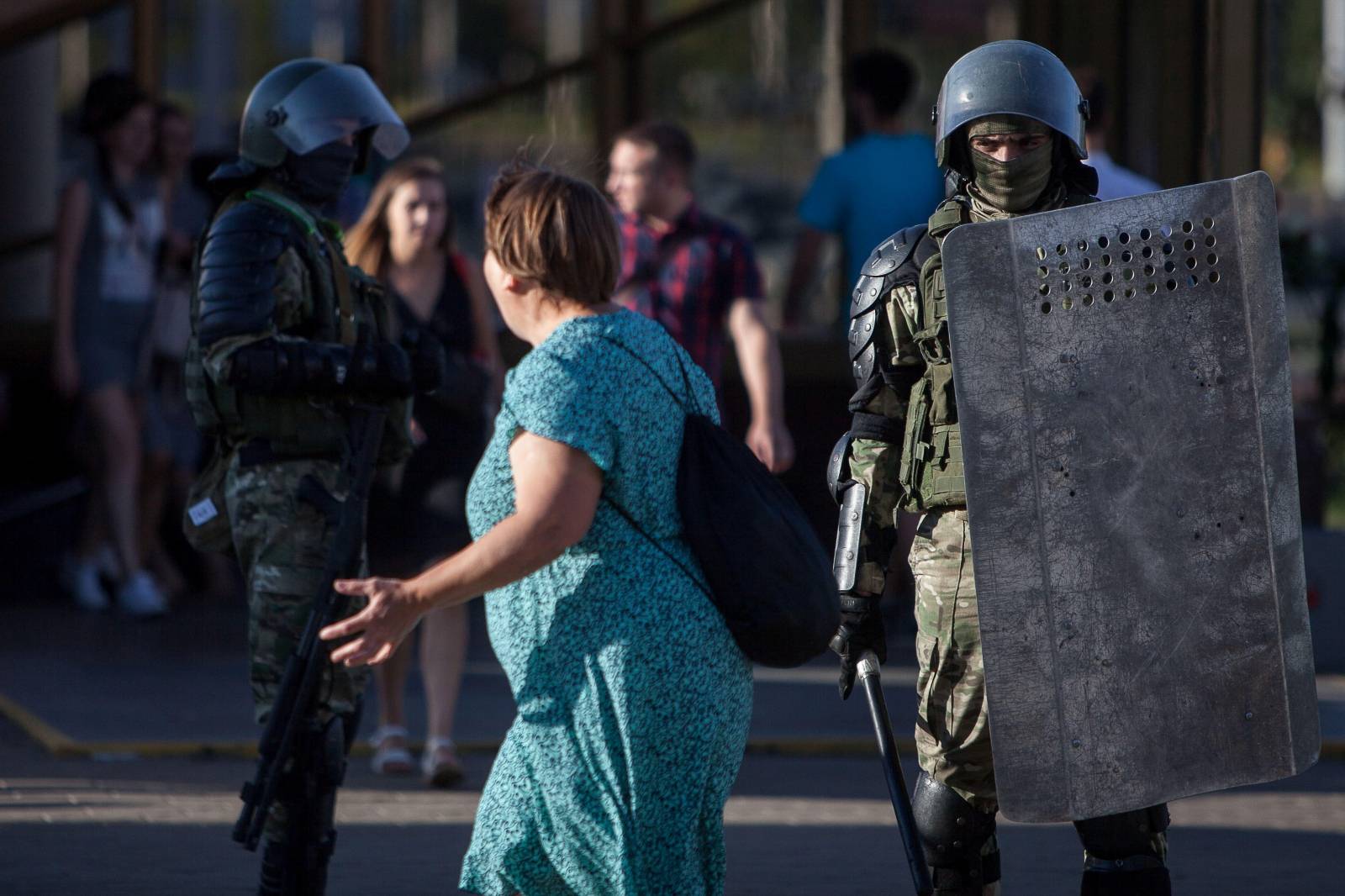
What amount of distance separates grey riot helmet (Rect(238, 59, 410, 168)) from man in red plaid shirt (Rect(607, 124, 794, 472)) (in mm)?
1751

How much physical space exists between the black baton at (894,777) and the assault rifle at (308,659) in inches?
43.1

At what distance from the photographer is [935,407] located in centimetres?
383

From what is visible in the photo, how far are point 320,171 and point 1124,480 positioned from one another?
6.61 ft

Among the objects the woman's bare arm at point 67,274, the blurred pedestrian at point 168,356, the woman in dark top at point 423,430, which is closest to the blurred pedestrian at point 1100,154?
the woman in dark top at point 423,430

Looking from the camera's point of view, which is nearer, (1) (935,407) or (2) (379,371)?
(1) (935,407)

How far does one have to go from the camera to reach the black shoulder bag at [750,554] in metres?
3.41

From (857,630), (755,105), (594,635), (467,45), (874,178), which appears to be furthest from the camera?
(467,45)

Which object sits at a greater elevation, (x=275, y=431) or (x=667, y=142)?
(x=667, y=142)

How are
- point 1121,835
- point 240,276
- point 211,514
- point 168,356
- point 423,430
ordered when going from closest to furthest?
point 1121,835
point 240,276
point 211,514
point 423,430
point 168,356

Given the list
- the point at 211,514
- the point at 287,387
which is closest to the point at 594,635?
the point at 287,387

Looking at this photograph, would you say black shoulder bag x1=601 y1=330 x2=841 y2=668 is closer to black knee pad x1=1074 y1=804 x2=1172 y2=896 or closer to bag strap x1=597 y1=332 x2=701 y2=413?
bag strap x1=597 y1=332 x2=701 y2=413

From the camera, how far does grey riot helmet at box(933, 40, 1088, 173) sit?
12.4 feet

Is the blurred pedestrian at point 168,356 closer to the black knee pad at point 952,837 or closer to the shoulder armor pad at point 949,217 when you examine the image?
the shoulder armor pad at point 949,217

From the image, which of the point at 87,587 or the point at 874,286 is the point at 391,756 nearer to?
the point at 874,286
